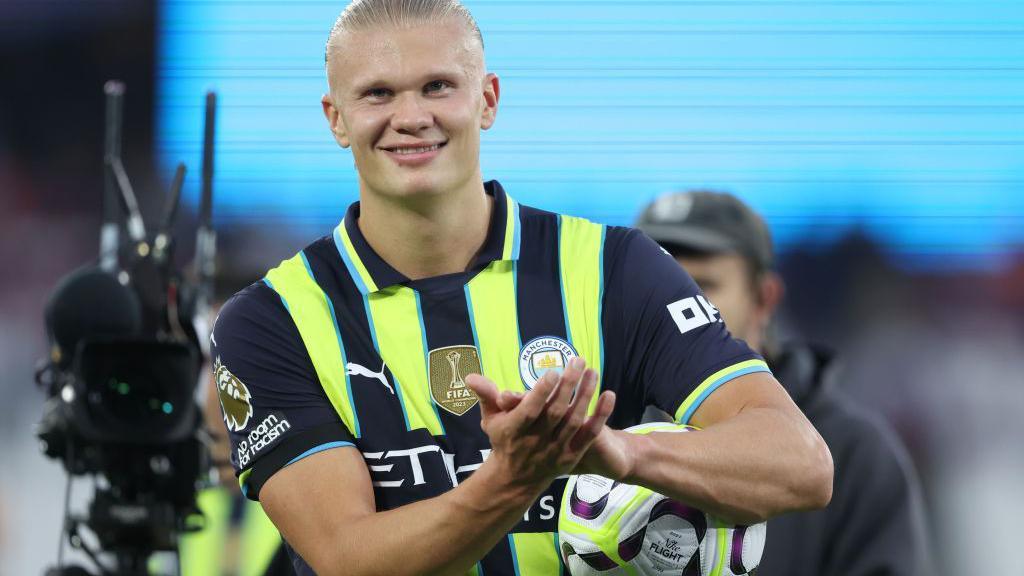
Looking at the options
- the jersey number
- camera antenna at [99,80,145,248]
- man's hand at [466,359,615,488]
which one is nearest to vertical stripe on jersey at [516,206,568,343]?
the jersey number

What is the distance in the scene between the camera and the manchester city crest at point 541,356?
2674 mm

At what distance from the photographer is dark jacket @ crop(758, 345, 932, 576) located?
3.83m

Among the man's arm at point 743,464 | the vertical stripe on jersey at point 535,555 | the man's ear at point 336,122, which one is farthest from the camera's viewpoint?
the man's ear at point 336,122

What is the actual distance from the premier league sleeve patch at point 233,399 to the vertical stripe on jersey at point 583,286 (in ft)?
2.02

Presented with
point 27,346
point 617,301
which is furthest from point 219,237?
point 617,301

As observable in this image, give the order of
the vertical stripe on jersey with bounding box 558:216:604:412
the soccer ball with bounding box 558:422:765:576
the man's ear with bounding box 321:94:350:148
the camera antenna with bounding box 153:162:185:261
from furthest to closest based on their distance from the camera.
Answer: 1. the camera antenna with bounding box 153:162:185:261
2. the man's ear with bounding box 321:94:350:148
3. the vertical stripe on jersey with bounding box 558:216:604:412
4. the soccer ball with bounding box 558:422:765:576

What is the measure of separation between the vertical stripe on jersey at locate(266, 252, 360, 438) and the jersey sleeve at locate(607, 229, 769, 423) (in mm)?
525

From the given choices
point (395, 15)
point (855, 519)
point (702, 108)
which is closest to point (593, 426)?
point (395, 15)

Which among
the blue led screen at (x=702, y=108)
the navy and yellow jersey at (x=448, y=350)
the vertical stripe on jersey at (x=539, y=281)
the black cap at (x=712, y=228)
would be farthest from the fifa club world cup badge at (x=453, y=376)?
the blue led screen at (x=702, y=108)

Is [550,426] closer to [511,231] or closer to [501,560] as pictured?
[501,560]

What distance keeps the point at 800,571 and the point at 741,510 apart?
1534mm

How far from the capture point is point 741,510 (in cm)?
238

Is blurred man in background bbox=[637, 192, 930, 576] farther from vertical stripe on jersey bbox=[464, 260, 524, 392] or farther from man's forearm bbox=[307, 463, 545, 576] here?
man's forearm bbox=[307, 463, 545, 576]

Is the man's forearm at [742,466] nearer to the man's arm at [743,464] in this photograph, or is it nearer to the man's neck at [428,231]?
the man's arm at [743,464]
